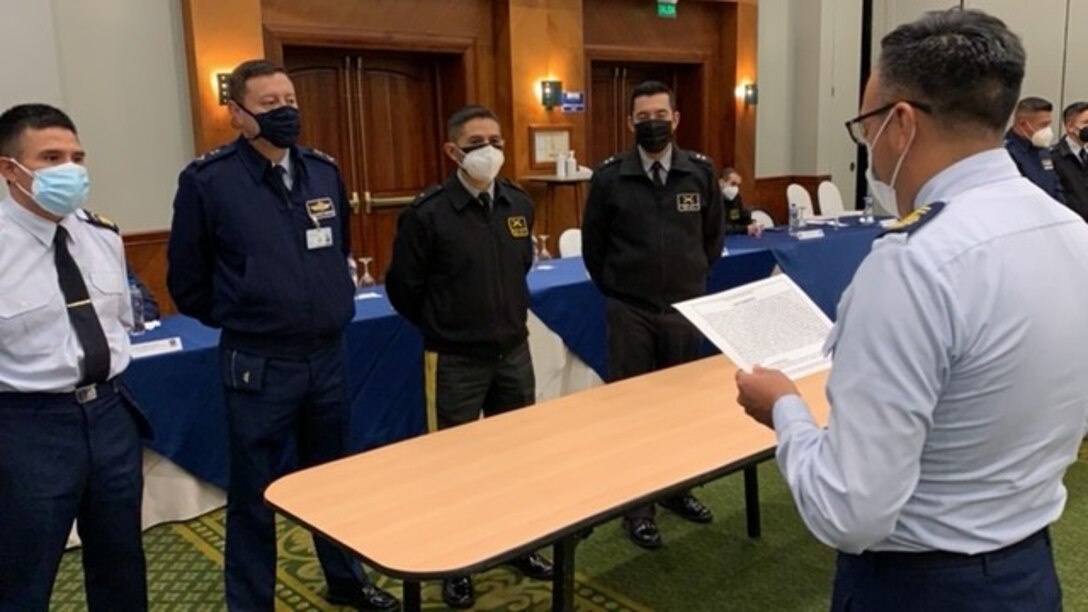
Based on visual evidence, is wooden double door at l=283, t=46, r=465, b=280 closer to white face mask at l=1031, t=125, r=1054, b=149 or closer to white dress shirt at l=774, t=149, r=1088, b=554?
white face mask at l=1031, t=125, r=1054, b=149

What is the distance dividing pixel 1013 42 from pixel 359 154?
19.2 feet

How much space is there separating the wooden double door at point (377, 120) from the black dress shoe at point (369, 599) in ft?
12.7

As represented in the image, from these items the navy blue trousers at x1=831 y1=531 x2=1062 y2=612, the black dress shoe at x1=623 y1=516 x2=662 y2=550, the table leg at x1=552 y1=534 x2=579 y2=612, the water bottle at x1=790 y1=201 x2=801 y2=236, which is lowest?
the black dress shoe at x1=623 y1=516 x2=662 y2=550

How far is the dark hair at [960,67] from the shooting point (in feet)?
3.20

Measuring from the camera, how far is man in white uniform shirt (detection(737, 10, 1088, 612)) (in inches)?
37.4

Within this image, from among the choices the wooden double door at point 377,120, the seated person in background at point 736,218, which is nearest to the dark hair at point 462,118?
the wooden double door at point 377,120

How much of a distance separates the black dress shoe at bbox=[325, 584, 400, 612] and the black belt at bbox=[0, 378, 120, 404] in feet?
3.16

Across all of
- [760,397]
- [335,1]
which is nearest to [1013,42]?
[760,397]

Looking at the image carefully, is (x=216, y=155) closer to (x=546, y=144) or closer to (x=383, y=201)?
(x=383, y=201)

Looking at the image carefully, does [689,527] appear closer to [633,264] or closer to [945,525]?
[633,264]

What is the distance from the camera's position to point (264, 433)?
7.73ft

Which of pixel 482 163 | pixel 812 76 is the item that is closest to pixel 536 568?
pixel 482 163

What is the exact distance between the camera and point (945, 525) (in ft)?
3.44

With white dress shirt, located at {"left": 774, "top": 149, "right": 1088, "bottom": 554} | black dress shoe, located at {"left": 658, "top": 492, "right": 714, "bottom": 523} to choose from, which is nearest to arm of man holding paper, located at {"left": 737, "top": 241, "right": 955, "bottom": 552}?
white dress shirt, located at {"left": 774, "top": 149, "right": 1088, "bottom": 554}
